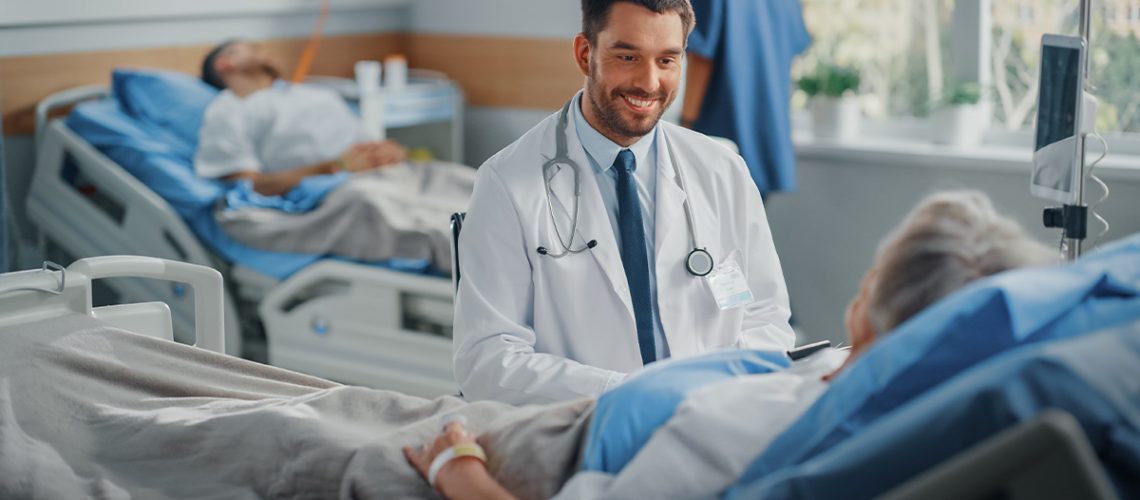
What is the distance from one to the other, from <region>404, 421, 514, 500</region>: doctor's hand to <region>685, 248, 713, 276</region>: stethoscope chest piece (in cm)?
58

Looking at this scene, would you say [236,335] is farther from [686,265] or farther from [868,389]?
[868,389]

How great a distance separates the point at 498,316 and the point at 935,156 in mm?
2370

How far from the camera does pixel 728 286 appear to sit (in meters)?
1.90

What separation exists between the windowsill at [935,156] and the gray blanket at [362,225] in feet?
3.98

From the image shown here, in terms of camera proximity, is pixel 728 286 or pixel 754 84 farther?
pixel 754 84

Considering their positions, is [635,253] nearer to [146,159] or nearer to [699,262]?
[699,262]

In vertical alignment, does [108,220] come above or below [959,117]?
below

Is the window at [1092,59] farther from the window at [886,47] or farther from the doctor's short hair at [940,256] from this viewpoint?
the doctor's short hair at [940,256]

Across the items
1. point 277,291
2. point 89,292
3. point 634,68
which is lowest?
point 277,291

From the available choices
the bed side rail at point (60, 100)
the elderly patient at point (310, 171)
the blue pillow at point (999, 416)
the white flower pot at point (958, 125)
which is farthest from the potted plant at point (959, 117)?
the blue pillow at point (999, 416)

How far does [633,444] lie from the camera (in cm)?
130

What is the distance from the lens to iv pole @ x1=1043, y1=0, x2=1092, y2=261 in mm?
1912

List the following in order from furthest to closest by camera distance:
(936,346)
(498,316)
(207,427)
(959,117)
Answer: (959,117)
(498,316)
(207,427)
(936,346)

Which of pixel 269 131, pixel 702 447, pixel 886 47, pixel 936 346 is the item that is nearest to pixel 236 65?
pixel 269 131
